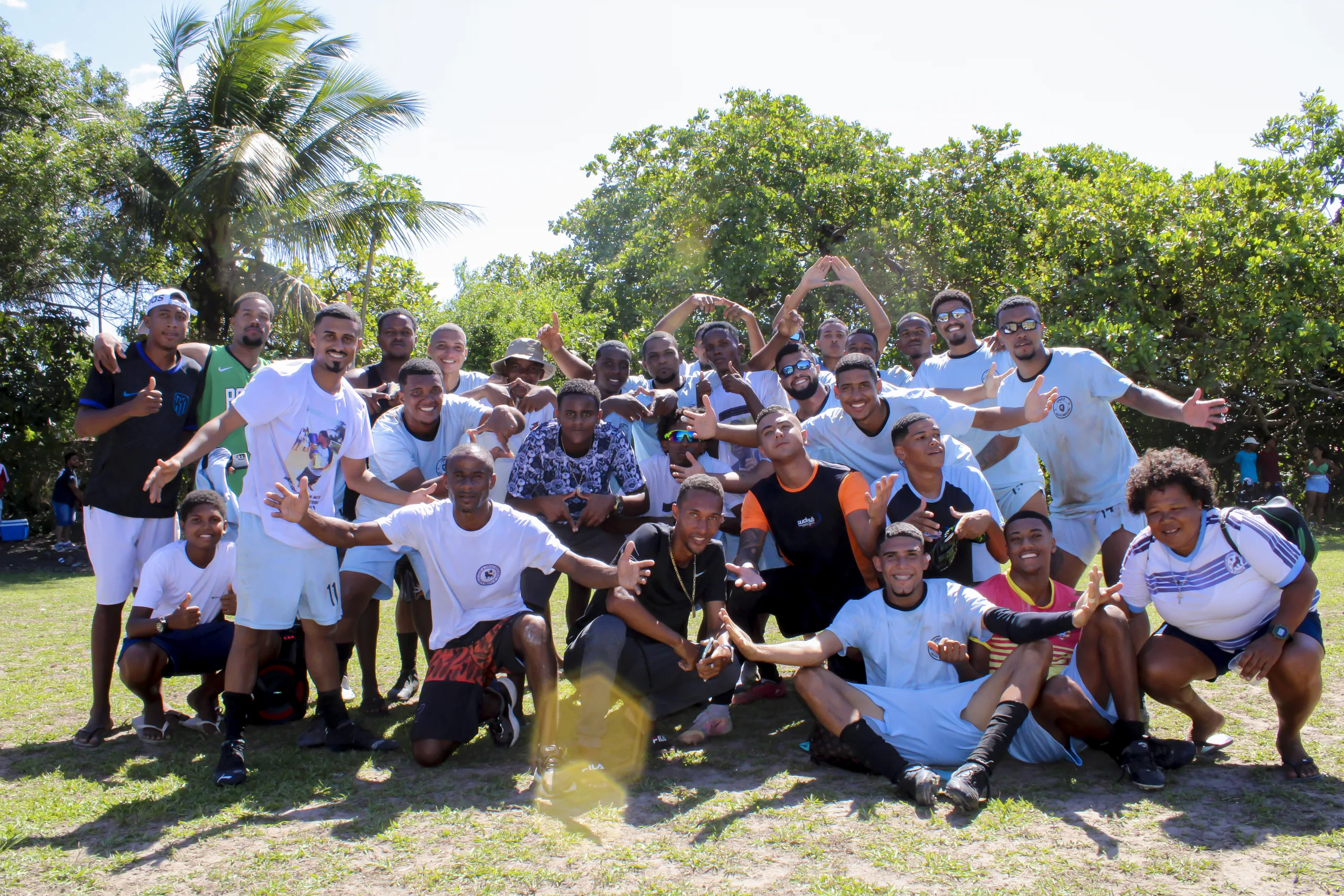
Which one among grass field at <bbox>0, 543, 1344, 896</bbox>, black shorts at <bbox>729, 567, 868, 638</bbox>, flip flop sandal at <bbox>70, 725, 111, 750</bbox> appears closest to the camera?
grass field at <bbox>0, 543, 1344, 896</bbox>

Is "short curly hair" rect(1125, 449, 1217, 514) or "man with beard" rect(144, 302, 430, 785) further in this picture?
"man with beard" rect(144, 302, 430, 785)

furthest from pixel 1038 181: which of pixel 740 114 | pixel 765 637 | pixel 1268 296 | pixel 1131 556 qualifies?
pixel 1131 556

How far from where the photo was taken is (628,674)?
17.5 ft

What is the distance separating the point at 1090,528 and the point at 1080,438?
Answer: 634 mm

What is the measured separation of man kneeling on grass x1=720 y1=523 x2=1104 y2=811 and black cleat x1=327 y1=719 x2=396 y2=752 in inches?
82.7

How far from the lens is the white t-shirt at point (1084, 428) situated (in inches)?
260

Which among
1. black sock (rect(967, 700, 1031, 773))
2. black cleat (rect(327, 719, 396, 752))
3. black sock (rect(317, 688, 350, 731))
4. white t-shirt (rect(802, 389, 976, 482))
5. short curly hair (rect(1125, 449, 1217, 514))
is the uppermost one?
white t-shirt (rect(802, 389, 976, 482))

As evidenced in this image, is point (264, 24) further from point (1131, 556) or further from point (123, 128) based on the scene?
point (1131, 556)

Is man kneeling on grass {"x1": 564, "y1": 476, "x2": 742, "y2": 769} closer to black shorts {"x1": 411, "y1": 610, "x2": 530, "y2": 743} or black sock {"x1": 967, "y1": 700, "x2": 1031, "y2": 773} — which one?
black shorts {"x1": 411, "y1": 610, "x2": 530, "y2": 743}

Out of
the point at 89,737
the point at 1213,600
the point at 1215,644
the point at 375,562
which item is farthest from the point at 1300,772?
the point at 89,737

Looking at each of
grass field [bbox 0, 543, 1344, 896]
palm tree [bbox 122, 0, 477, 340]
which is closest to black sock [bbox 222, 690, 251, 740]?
grass field [bbox 0, 543, 1344, 896]

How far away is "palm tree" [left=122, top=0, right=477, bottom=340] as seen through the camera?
16641 millimetres

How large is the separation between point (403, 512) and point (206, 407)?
1.95 metres

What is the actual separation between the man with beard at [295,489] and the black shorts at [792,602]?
2316mm
